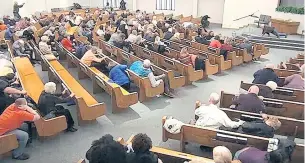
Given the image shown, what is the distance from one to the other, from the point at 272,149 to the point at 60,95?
3301 mm

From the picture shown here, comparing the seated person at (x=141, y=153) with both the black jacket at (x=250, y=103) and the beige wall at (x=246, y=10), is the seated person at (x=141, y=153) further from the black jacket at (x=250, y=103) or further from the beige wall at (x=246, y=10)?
the beige wall at (x=246, y=10)

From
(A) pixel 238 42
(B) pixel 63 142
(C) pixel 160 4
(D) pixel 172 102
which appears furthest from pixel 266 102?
(C) pixel 160 4

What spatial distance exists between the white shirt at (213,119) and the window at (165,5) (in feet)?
50.5

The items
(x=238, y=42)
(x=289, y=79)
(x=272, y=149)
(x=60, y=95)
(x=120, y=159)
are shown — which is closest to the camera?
(x=120, y=159)

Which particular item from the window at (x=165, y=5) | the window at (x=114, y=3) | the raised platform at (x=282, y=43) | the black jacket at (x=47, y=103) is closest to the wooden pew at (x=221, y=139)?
the black jacket at (x=47, y=103)

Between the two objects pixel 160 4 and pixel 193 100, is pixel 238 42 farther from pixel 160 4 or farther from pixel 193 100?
pixel 160 4

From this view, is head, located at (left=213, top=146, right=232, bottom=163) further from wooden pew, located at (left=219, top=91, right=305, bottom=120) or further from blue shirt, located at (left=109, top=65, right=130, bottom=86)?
blue shirt, located at (left=109, top=65, right=130, bottom=86)

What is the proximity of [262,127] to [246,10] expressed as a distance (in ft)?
41.6

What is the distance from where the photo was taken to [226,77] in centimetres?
813

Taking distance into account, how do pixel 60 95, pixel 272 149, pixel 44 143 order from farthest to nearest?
pixel 60 95, pixel 44 143, pixel 272 149

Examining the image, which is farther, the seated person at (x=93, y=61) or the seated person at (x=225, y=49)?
the seated person at (x=225, y=49)

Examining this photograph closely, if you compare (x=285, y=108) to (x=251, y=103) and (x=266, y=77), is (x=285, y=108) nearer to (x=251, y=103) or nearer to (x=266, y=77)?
(x=251, y=103)

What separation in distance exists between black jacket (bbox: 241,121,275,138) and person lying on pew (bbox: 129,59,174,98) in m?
2.50

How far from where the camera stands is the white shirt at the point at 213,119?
4.20m
